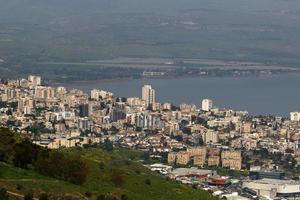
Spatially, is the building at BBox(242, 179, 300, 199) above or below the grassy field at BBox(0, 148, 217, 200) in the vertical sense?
below

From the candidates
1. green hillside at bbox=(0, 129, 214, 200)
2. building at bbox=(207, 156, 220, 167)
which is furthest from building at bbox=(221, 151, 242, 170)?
green hillside at bbox=(0, 129, 214, 200)

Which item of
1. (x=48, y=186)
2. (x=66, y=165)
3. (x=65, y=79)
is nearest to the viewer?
(x=48, y=186)

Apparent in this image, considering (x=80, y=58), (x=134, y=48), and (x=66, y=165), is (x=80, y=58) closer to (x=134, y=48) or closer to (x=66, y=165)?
(x=134, y=48)

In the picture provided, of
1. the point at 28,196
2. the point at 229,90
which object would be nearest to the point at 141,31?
the point at 229,90

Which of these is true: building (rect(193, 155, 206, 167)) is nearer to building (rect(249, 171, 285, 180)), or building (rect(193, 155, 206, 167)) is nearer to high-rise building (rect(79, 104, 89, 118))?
building (rect(249, 171, 285, 180))

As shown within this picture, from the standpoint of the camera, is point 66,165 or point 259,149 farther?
point 259,149

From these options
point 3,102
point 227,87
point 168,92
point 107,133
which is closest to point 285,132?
point 107,133

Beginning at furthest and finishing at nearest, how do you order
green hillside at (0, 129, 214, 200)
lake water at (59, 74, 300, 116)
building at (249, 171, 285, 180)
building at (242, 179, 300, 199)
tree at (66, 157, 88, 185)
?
1. lake water at (59, 74, 300, 116)
2. building at (249, 171, 285, 180)
3. building at (242, 179, 300, 199)
4. tree at (66, 157, 88, 185)
5. green hillside at (0, 129, 214, 200)

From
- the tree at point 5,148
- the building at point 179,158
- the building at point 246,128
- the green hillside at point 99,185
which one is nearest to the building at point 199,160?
the building at point 179,158
